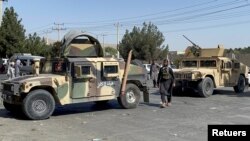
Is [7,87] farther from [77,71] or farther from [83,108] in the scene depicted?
[83,108]

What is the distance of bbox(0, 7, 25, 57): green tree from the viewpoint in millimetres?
53500

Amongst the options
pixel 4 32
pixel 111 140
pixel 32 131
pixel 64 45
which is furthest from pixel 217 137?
pixel 4 32

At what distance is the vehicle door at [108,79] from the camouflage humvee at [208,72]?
219 inches

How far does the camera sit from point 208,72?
63.5ft

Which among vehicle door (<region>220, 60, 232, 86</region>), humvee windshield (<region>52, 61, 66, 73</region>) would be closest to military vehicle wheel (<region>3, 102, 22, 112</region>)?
humvee windshield (<region>52, 61, 66, 73</region>)

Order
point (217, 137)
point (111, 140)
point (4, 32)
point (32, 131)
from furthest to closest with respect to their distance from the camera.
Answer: point (4, 32)
point (32, 131)
point (111, 140)
point (217, 137)

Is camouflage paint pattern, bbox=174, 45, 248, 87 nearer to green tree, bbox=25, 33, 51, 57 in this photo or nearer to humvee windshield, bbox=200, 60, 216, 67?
humvee windshield, bbox=200, 60, 216, 67

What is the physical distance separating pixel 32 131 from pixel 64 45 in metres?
4.07

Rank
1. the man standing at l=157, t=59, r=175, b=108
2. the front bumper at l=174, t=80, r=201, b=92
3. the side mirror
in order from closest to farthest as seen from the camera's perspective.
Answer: the side mirror < the man standing at l=157, t=59, r=175, b=108 < the front bumper at l=174, t=80, r=201, b=92

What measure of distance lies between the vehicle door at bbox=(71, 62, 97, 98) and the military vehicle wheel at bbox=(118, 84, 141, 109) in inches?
47.7

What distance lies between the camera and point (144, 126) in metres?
11.0

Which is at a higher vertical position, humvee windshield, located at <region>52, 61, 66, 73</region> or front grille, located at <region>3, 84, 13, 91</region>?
humvee windshield, located at <region>52, 61, 66, 73</region>

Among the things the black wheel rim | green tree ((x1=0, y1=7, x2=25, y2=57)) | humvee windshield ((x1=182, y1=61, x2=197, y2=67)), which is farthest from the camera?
green tree ((x1=0, y1=7, x2=25, y2=57))

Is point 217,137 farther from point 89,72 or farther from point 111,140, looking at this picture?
point 89,72
